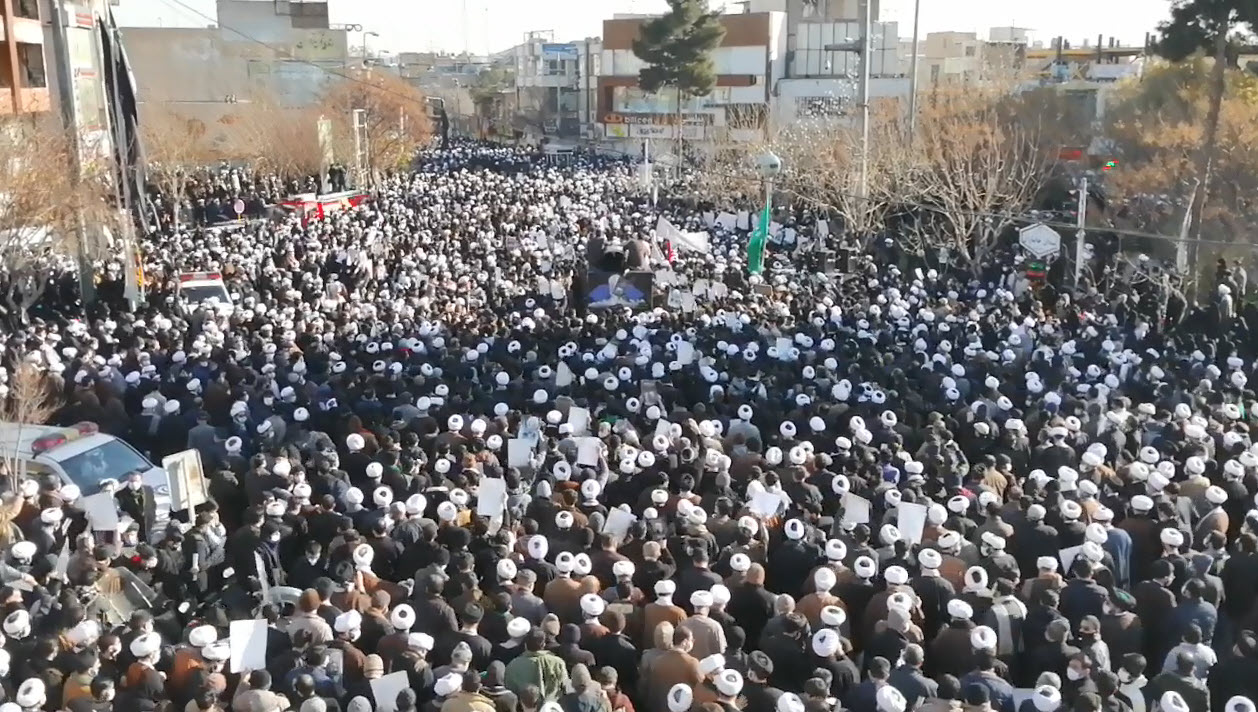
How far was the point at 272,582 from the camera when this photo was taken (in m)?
8.11

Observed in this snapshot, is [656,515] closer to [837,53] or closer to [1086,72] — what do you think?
[1086,72]

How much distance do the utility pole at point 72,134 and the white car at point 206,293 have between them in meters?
1.40

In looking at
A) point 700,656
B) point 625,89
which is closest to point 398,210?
point 700,656

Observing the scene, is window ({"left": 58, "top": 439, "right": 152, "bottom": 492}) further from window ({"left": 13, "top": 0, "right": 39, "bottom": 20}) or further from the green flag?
window ({"left": 13, "top": 0, "right": 39, "bottom": 20})

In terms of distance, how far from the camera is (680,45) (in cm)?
5216

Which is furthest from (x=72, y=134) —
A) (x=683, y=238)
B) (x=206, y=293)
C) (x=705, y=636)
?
(x=705, y=636)

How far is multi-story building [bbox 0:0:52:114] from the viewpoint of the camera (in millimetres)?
28500

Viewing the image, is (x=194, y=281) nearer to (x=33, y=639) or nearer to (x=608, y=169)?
(x=33, y=639)

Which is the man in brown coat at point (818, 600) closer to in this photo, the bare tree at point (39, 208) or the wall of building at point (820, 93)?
the bare tree at point (39, 208)

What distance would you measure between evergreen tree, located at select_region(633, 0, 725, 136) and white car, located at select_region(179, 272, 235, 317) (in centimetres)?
3612

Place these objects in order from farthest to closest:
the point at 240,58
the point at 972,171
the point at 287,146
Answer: the point at 240,58 → the point at 287,146 → the point at 972,171

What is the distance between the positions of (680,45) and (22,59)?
28577 mm

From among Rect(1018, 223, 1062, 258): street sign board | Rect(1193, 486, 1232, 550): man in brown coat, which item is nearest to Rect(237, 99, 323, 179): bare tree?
Rect(1018, 223, 1062, 258): street sign board

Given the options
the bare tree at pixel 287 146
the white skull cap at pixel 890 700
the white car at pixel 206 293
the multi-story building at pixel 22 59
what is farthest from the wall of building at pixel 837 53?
the white skull cap at pixel 890 700
